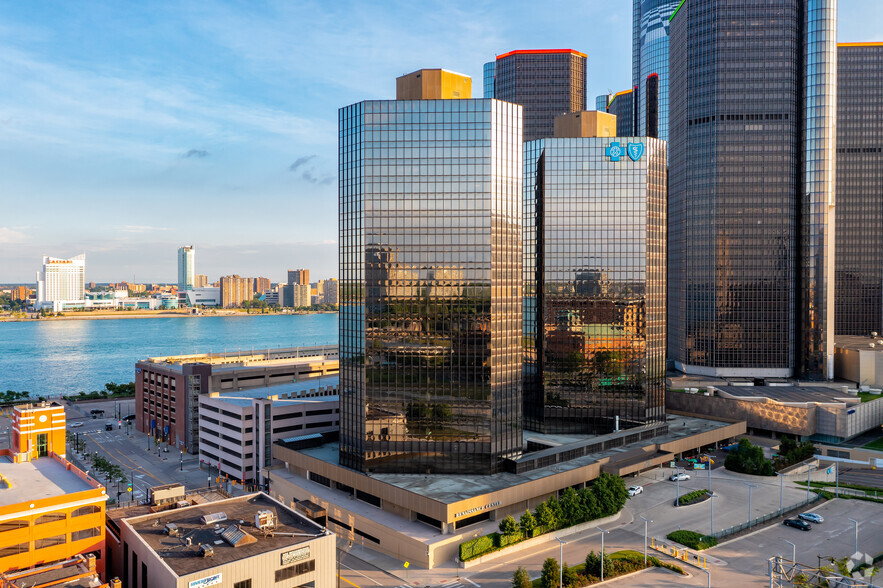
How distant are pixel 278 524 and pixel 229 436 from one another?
193 ft

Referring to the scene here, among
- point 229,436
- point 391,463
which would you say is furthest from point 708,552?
point 229,436

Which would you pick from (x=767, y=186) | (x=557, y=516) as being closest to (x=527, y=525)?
(x=557, y=516)

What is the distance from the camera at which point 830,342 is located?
525 ft

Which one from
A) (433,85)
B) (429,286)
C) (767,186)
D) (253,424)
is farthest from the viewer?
(767,186)

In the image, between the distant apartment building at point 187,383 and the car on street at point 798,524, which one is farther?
the distant apartment building at point 187,383

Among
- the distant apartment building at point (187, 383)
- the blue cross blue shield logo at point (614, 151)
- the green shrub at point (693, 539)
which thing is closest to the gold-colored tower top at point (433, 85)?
the blue cross blue shield logo at point (614, 151)

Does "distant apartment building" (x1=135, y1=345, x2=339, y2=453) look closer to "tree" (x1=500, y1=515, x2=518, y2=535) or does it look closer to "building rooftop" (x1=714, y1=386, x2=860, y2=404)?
"tree" (x1=500, y1=515, x2=518, y2=535)

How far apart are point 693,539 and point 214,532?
54991 mm

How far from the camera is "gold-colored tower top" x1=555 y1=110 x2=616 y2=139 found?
376ft

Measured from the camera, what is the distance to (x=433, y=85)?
90375 millimetres

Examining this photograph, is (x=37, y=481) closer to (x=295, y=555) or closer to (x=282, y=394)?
(x=295, y=555)

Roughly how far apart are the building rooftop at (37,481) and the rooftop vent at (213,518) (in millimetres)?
10113

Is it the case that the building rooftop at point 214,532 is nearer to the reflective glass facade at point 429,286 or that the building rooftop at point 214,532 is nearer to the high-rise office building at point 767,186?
the reflective glass facade at point 429,286

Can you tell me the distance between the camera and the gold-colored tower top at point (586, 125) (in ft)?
376
